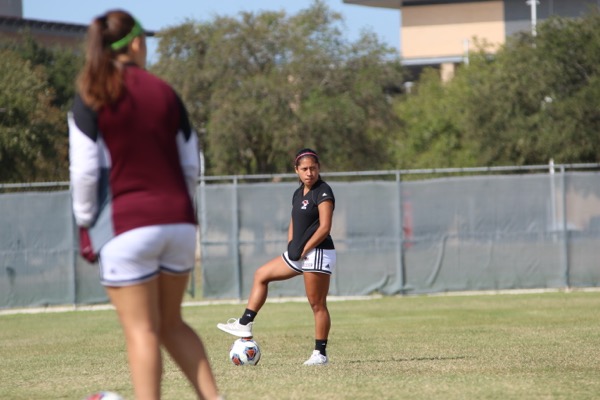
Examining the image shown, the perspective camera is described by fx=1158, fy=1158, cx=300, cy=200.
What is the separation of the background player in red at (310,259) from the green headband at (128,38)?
199 inches

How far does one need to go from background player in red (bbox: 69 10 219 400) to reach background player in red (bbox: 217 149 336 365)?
16.2ft

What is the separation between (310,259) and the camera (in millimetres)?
10312

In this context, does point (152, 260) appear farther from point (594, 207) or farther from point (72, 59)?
point (72, 59)

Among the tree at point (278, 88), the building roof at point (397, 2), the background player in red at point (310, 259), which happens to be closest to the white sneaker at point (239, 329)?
the background player in red at point (310, 259)

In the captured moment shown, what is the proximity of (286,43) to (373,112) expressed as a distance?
3.76 m

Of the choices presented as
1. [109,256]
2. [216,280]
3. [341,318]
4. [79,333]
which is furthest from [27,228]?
[109,256]

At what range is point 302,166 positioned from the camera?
1045 cm

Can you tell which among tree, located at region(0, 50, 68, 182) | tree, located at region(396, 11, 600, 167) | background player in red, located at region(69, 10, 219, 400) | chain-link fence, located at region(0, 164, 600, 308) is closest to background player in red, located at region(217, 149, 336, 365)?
background player in red, located at region(69, 10, 219, 400)

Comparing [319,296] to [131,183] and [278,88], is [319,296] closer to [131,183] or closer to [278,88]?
[131,183]

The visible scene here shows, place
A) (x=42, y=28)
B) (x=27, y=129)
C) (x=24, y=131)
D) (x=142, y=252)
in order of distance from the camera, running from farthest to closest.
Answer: (x=42, y=28), (x=27, y=129), (x=24, y=131), (x=142, y=252)

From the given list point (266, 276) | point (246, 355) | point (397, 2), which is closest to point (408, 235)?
point (266, 276)

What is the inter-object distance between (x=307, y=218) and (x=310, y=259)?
419 mm

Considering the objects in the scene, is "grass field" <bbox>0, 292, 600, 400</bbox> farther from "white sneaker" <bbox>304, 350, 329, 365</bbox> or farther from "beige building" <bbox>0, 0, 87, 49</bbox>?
"beige building" <bbox>0, 0, 87, 49</bbox>

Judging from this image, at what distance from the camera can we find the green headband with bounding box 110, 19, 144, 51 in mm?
5316
